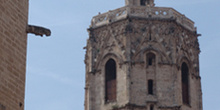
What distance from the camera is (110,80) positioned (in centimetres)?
3788

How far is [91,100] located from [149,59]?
13.3 feet

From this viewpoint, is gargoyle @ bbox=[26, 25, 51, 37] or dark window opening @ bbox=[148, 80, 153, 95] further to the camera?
dark window opening @ bbox=[148, 80, 153, 95]

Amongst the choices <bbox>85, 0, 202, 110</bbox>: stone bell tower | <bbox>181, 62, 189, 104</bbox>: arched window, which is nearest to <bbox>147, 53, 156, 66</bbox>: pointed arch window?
<bbox>85, 0, 202, 110</bbox>: stone bell tower

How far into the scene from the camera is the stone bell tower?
36.9 m

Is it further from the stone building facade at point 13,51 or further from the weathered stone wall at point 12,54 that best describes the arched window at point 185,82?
the weathered stone wall at point 12,54

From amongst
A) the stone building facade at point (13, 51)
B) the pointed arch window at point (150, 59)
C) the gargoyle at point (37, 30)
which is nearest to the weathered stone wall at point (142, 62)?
the pointed arch window at point (150, 59)

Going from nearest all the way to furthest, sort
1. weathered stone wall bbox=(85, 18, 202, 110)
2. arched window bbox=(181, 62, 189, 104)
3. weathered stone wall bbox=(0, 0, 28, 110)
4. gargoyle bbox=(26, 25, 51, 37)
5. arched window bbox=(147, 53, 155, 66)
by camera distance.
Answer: weathered stone wall bbox=(0, 0, 28, 110), gargoyle bbox=(26, 25, 51, 37), weathered stone wall bbox=(85, 18, 202, 110), arched window bbox=(147, 53, 155, 66), arched window bbox=(181, 62, 189, 104)

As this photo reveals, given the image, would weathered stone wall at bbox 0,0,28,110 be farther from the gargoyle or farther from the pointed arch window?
the pointed arch window

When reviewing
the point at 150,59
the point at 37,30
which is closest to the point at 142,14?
the point at 150,59

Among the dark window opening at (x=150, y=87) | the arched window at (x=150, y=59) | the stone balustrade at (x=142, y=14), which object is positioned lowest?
the dark window opening at (x=150, y=87)

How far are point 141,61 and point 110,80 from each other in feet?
6.86

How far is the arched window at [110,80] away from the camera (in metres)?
37.5

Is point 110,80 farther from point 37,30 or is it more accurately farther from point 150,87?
point 37,30

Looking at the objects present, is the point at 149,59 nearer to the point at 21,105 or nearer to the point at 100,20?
the point at 100,20
